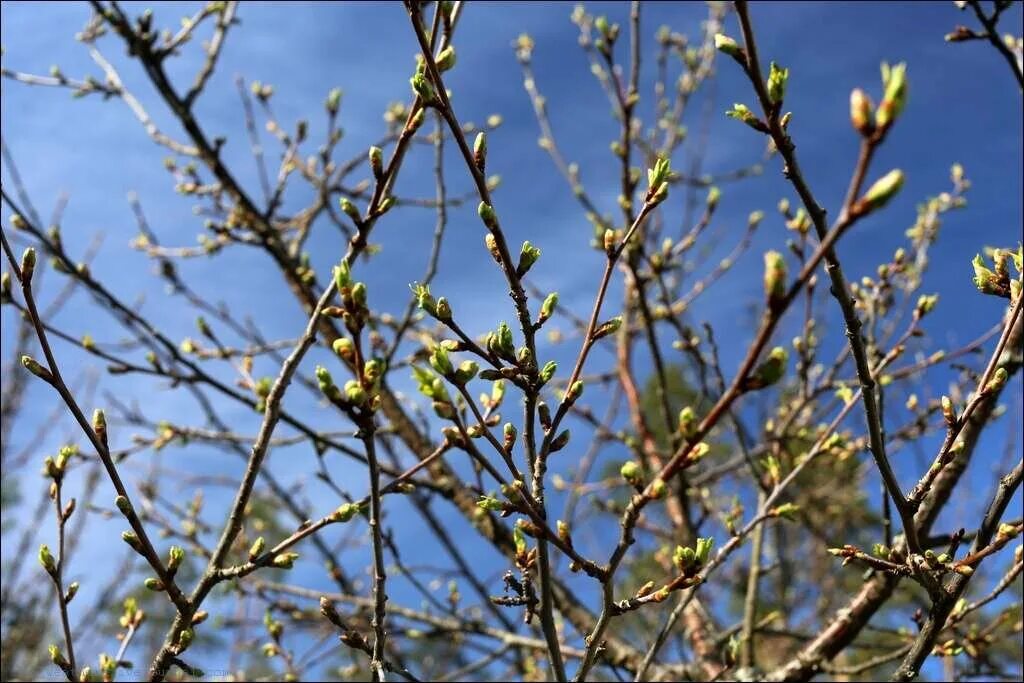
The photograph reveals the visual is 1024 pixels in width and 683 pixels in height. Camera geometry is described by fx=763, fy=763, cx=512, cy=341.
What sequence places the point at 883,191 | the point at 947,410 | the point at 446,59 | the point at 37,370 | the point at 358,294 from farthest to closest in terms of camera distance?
the point at 446,59 → the point at 947,410 → the point at 37,370 → the point at 358,294 → the point at 883,191

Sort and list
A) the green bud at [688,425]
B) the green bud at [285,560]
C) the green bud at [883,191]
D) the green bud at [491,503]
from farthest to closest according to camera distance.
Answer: the green bud at [285,560], the green bud at [491,503], the green bud at [688,425], the green bud at [883,191]

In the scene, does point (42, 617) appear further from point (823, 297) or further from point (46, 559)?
point (823, 297)

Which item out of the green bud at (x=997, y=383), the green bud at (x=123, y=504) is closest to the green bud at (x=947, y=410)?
the green bud at (x=997, y=383)

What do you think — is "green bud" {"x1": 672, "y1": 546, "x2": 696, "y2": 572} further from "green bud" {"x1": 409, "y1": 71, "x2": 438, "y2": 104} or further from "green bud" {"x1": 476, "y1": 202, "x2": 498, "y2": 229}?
"green bud" {"x1": 409, "y1": 71, "x2": 438, "y2": 104}

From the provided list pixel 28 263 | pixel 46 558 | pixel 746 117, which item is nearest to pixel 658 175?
pixel 746 117

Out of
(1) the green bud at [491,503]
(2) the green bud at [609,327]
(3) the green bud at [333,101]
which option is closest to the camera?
(1) the green bud at [491,503]

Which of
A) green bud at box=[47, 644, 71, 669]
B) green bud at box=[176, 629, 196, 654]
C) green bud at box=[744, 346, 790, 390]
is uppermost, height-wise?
green bud at box=[744, 346, 790, 390]

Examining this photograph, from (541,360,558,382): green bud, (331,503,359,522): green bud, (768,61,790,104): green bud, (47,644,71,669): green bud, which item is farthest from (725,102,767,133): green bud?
(47,644,71,669): green bud

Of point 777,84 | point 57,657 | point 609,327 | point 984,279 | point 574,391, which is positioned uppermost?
point 984,279

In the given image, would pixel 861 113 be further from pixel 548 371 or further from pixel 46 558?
pixel 46 558

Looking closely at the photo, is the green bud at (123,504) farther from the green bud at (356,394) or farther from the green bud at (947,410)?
the green bud at (947,410)

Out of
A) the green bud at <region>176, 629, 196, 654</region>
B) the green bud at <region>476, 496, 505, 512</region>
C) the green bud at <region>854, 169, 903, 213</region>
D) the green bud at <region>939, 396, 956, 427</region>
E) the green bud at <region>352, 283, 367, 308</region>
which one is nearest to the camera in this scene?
the green bud at <region>854, 169, 903, 213</region>
